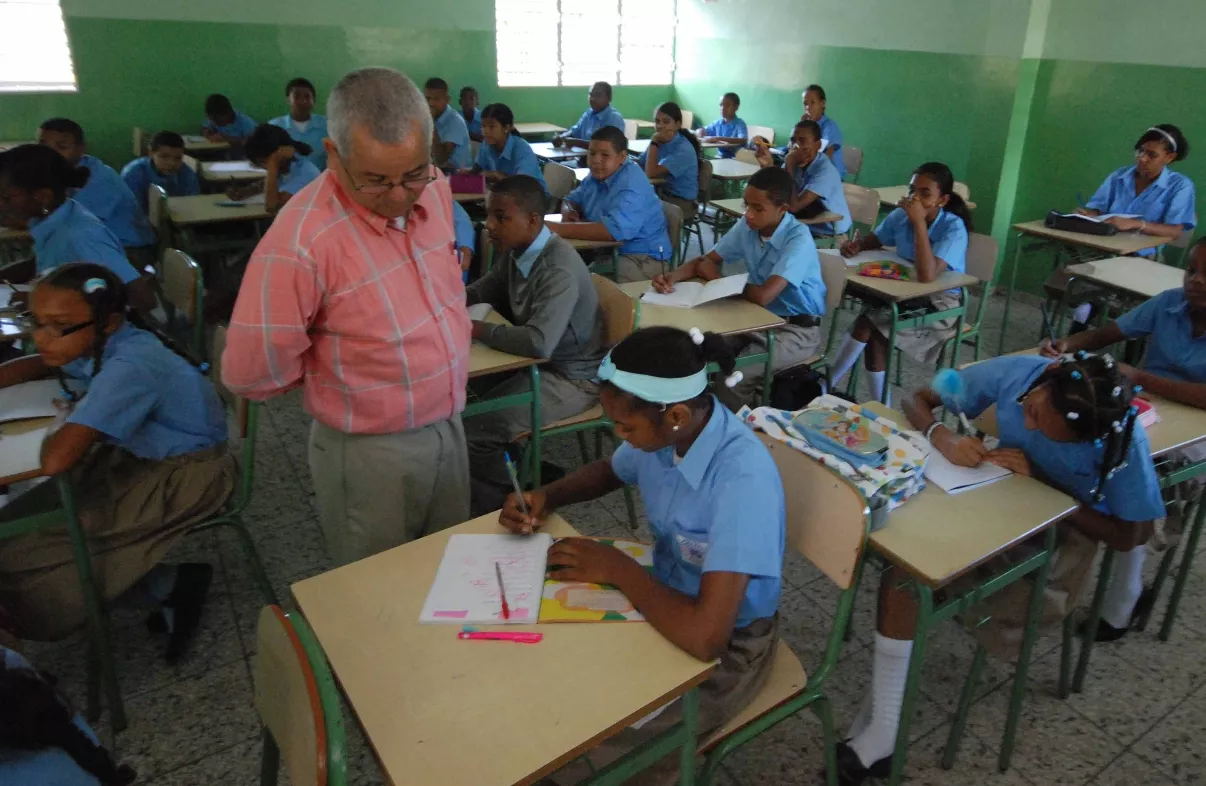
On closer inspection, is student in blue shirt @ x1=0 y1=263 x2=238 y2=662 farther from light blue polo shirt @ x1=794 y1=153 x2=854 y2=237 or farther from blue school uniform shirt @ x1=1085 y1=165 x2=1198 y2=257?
blue school uniform shirt @ x1=1085 y1=165 x2=1198 y2=257

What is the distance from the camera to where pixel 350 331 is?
135 cm

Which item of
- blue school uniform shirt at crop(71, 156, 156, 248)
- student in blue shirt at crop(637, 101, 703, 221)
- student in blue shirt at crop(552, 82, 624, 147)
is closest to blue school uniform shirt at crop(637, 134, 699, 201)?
student in blue shirt at crop(637, 101, 703, 221)

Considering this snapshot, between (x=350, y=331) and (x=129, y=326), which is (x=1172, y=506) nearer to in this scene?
(x=350, y=331)

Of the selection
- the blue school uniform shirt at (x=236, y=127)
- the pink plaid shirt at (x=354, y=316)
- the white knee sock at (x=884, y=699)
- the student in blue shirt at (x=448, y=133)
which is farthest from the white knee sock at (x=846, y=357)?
the blue school uniform shirt at (x=236, y=127)

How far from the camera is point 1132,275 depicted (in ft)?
10.9

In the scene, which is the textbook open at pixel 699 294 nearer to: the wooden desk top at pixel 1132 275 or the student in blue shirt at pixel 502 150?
the wooden desk top at pixel 1132 275

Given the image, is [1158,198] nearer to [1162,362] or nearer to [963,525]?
[1162,362]

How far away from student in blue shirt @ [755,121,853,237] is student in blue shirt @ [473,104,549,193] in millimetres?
1824

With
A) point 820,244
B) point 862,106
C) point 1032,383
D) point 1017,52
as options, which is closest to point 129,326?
point 1032,383

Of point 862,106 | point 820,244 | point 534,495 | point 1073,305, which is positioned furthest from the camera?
point 862,106

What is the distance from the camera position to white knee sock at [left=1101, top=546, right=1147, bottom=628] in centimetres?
209

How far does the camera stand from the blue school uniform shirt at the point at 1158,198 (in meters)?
4.02

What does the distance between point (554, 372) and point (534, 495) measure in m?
1.19

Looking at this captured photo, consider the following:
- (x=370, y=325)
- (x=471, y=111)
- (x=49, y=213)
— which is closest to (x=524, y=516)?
(x=370, y=325)
